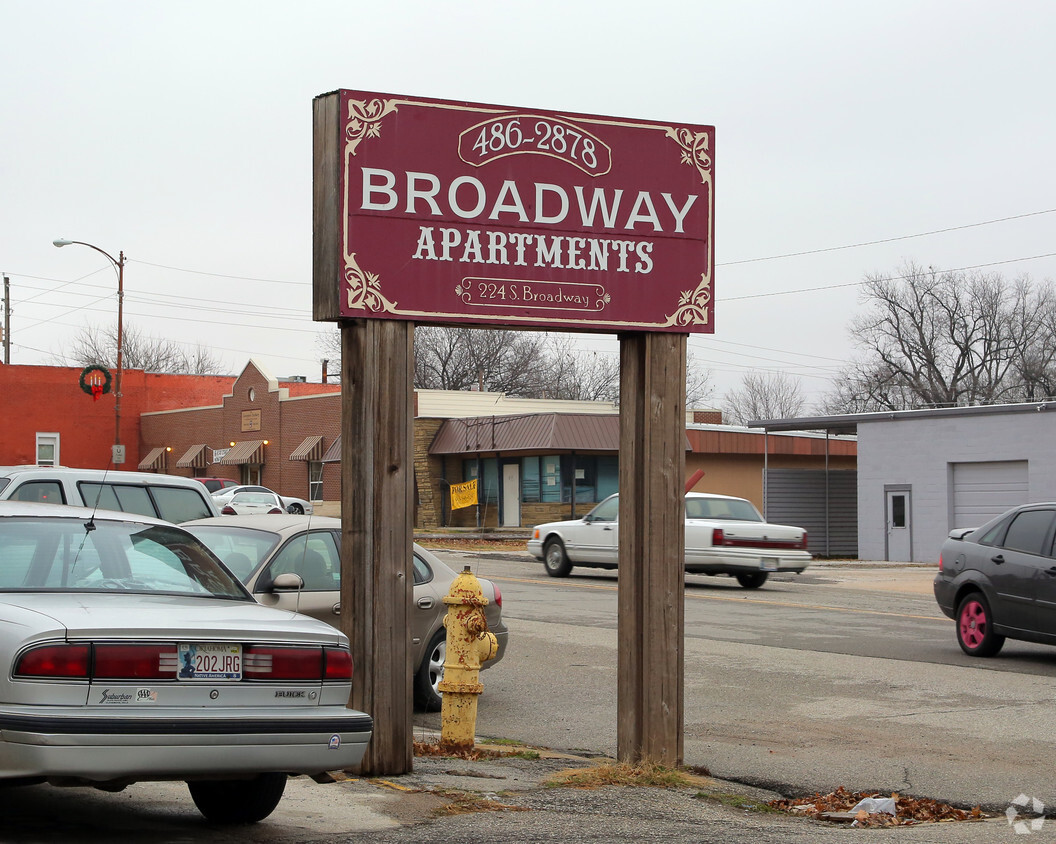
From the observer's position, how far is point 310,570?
9906mm

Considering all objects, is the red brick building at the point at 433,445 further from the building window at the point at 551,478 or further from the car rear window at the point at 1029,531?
the car rear window at the point at 1029,531

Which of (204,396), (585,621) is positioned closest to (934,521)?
(585,621)

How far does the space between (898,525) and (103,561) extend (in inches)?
1208

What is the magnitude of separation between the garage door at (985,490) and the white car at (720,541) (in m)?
11.0

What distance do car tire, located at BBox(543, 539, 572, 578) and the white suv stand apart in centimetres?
1237

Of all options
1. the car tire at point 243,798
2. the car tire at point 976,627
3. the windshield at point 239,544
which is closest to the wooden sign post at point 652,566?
the car tire at point 243,798

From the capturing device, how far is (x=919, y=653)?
14172mm

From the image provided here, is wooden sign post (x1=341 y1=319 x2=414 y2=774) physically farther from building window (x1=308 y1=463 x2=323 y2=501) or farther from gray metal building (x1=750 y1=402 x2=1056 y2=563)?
building window (x1=308 y1=463 x2=323 y2=501)

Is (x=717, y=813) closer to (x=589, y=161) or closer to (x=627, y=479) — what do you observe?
(x=627, y=479)

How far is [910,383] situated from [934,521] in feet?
107

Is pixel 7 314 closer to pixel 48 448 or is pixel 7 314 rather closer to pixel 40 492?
pixel 48 448

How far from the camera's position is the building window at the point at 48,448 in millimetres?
62188

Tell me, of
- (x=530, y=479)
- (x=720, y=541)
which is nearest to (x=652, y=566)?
(x=720, y=541)

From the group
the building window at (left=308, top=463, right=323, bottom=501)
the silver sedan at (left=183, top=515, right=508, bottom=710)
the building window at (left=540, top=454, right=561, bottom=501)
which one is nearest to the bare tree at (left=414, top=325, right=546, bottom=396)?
the building window at (left=308, top=463, right=323, bottom=501)
